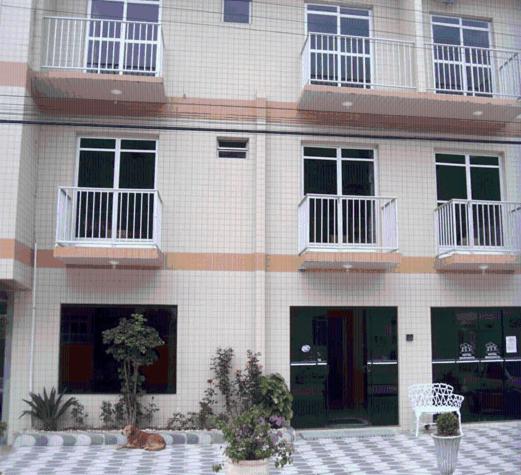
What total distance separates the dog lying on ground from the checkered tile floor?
0.51 ft

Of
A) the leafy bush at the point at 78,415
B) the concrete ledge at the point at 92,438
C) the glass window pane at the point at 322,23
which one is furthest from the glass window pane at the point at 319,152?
the leafy bush at the point at 78,415

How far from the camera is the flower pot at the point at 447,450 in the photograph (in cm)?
788

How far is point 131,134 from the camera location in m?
11.9

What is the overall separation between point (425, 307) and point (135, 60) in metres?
7.80

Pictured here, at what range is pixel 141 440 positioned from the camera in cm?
989

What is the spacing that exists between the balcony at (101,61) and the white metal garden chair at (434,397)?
7704 millimetres

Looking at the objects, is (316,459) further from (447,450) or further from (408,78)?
(408,78)

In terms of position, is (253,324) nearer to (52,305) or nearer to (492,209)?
(52,305)

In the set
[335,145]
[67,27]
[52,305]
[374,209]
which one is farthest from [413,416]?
[67,27]

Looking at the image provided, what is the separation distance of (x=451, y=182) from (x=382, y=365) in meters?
4.25

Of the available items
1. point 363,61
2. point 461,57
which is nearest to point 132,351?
point 363,61

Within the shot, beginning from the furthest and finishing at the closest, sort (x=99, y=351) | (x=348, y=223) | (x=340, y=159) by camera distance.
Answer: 1. (x=340, y=159)
2. (x=348, y=223)
3. (x=99, y=351)

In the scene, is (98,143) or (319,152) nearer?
(98,143)

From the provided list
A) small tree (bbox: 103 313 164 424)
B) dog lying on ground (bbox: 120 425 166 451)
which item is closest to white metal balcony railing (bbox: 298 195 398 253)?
small tree (bbox: 103 313 164 424)
